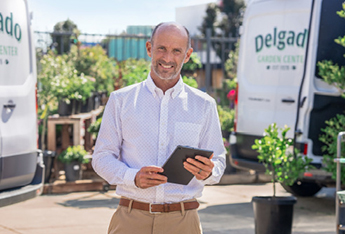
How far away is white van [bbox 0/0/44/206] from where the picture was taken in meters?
5.38

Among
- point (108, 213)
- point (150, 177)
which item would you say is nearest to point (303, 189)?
point (108, 213)

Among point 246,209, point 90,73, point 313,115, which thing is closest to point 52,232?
point 246,209

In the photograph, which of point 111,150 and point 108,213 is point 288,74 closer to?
point 108,213

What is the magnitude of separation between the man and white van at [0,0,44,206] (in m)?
2.90

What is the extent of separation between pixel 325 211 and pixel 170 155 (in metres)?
5.76

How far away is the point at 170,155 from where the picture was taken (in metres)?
2.43

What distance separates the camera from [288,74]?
297 inches

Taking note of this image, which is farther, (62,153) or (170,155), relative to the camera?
(62,153)

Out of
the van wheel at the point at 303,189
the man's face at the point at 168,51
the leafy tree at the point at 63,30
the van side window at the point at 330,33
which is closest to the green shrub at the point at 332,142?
the van side window at the point at 330,33

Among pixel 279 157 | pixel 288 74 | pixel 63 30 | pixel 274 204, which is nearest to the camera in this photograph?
pixel 274 204

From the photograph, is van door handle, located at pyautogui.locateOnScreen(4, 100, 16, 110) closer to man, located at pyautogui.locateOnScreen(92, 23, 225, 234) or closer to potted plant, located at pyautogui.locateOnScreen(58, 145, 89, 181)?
man, located at pyautogui.locateOnScreen(92, 23, 225, 234)

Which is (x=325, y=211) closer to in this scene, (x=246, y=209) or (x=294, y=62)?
(x=246, y=209)

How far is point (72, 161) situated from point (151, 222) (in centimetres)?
619

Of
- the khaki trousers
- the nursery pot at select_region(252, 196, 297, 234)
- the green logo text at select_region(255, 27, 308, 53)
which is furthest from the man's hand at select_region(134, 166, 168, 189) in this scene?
the green logo text at select_region(255, 27, 308, 53)
